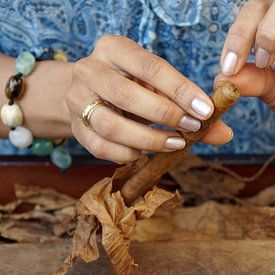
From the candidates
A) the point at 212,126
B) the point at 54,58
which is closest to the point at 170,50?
the point at 54,58

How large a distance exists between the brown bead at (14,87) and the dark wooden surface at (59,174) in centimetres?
14

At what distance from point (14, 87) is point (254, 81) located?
338mm

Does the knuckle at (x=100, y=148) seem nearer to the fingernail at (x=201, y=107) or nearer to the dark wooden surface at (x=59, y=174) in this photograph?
the fingernail at (x=201, y=107)

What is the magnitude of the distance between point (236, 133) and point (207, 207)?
0.15 m

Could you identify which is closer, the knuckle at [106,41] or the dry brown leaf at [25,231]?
the knuckle at [106,41]

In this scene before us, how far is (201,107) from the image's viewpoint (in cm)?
65

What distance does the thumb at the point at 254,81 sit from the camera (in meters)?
0.71

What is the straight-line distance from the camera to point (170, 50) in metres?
0.95

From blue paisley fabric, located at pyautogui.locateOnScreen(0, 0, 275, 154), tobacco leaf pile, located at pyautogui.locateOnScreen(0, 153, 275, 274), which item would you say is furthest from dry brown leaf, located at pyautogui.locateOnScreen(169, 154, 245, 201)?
blue paisley fabric, located at pyautogui.locateOnScreen(0, 0, 275, 154)

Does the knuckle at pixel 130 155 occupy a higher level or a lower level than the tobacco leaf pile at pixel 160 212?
higher

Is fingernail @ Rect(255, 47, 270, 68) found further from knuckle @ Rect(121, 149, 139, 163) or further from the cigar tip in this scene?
knuckle @ Rect(121, 149, 139, 163)

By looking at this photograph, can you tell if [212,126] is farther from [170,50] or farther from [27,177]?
[27,177]

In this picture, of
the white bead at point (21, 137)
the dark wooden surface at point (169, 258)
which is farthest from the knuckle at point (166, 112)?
the white bead at point (21, 137)

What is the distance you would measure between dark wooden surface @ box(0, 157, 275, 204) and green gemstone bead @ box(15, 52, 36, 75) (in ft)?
0.53
